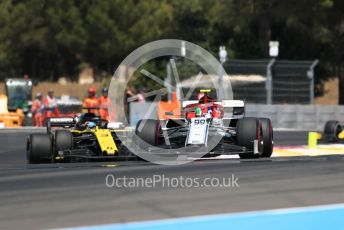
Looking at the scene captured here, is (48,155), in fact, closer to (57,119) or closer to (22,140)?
(57,119)

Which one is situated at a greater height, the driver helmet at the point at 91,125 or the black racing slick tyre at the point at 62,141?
the driver helmet at the point at 91,125

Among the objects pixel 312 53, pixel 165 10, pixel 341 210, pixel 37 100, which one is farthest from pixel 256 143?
pixel 165 10

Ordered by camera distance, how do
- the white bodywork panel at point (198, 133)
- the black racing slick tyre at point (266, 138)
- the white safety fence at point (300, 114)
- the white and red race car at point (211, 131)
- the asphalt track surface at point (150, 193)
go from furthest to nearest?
the white safety fence at point (300, 114) < the black racing slick tyre at point (266, 138) < the white and red race car at point (211, 131) < the white bodywork panel at point (198, 133) < the asphalt track surface at point (150, 193)

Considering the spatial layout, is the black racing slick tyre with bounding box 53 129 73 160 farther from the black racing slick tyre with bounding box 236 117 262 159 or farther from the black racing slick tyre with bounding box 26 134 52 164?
the black racing slick tyre with bounding box 236 117 262 159

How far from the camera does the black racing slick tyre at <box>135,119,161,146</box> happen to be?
35.2ft

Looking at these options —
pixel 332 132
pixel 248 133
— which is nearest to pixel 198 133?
pixel 248 133

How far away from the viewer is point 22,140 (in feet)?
56.7

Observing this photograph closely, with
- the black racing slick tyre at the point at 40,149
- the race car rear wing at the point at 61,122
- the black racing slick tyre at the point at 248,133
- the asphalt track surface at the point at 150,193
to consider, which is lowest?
the asphalt track surface at the point at 150,193

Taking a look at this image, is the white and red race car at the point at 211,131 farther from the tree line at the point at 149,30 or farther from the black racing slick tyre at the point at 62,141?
the tree line at the point at 149,30

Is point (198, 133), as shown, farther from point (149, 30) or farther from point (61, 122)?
point (149, 30)

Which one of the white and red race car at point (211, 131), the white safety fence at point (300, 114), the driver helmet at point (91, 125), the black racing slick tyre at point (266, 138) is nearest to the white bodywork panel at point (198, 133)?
the white and red race car at point (211, 131)

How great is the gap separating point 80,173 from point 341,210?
3285mm

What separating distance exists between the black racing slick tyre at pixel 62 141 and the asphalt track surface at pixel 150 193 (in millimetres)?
2132

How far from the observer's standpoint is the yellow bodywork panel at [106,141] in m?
10.9
